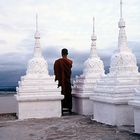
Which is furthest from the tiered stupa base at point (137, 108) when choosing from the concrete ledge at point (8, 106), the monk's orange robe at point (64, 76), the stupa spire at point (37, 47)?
the concrete ledge at point (8, 106)

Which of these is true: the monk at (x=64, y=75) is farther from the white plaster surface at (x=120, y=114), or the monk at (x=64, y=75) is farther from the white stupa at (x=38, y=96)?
the white plaster surface at (x=120, y=114)

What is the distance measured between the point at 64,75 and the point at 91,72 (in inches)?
52.1

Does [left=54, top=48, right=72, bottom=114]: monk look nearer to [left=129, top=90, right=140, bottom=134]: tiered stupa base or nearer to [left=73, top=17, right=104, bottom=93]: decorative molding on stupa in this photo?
[left=73, top=17, right=104, bottom=93]: decorative molding on stupa

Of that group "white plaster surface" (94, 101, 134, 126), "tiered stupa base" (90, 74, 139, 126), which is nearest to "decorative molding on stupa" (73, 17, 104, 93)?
"tiered stupa base" (90, 74, 139, 126)

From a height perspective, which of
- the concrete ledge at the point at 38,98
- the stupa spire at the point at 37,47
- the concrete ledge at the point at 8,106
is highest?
the stupa spire at the point at 37,47

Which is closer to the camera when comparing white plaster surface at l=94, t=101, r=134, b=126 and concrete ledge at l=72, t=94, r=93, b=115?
white plaster surface at l=94, t=101, r=134, b=126

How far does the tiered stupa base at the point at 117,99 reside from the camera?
514 inches

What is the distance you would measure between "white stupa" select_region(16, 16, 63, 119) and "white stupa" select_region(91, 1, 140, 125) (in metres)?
2.37

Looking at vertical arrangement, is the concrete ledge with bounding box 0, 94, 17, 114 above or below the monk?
below

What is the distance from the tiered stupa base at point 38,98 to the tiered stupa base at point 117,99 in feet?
9.75

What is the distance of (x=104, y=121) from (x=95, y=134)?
226cm

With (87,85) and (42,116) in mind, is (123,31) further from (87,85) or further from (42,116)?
(42,116)

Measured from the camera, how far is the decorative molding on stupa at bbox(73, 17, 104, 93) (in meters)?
17.4

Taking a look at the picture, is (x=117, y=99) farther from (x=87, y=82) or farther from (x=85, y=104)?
(x=87, y=82)
